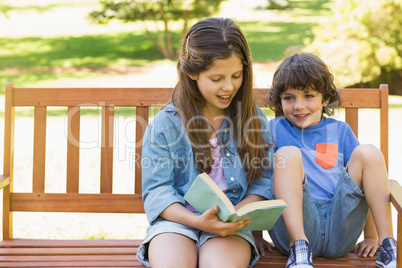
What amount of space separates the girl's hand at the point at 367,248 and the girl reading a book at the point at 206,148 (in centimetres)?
58

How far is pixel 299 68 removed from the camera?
300cm

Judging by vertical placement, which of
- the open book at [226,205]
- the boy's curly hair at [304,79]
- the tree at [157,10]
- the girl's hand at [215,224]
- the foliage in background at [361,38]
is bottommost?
the girl's hand at [215,224]

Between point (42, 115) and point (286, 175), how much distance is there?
1431 mm

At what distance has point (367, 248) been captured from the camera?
279cm

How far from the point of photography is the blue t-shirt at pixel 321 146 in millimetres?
2922

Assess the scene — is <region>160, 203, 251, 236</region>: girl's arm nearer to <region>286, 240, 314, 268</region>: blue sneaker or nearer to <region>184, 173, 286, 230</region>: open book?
<region>184, 173, 286, 230</region>: open book

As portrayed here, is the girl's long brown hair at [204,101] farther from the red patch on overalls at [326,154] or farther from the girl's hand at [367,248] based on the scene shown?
the girl's hand at [367,248]

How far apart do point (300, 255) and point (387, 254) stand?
16.8 inches

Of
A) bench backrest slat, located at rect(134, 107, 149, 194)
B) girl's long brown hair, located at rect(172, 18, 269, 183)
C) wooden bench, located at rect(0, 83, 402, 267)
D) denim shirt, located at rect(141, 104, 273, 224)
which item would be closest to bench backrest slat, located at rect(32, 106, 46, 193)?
wooden bench, located at rect(0, 83, 402, 267)

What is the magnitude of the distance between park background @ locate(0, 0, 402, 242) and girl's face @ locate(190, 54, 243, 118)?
1389mm

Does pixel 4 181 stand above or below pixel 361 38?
below

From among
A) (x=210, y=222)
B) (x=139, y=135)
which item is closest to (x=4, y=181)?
(x=139, y=135)

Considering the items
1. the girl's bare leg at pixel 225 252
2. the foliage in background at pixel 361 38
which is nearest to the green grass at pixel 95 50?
the foliage in background at pixel 361 38

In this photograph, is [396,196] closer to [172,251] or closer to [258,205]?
[258,205]
